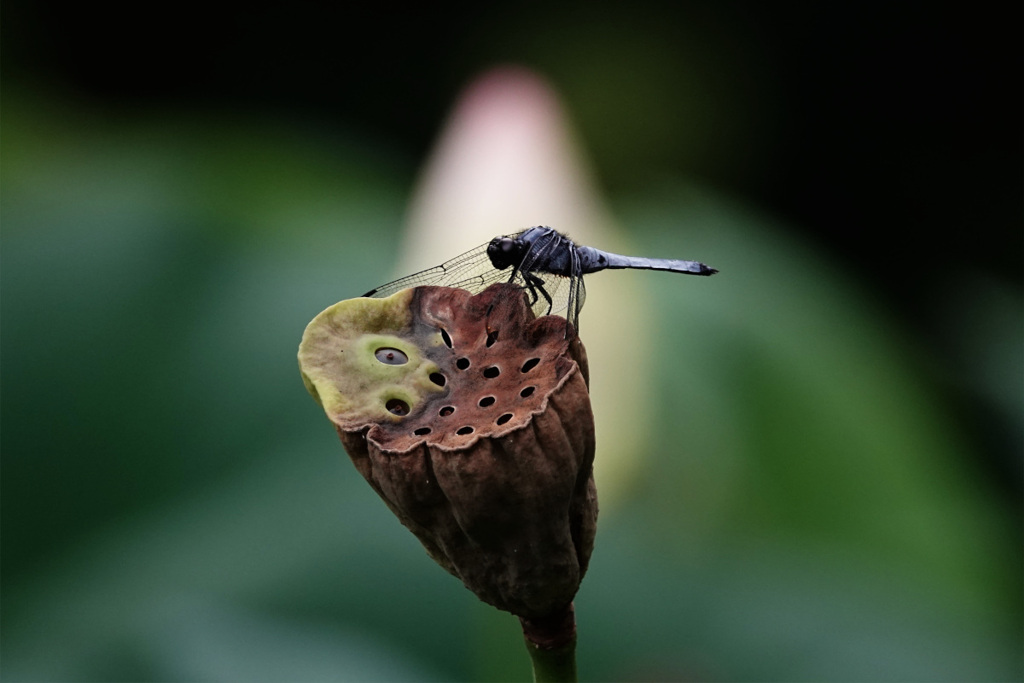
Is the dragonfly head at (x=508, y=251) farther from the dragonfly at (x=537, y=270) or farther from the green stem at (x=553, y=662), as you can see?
the green stem at (x=553, y=662)

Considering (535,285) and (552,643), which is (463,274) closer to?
(535,285)

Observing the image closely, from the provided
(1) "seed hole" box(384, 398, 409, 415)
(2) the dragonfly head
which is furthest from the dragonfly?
(1) "seed hole" box(384, 398, 409, 415)

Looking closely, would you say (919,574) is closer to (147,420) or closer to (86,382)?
(147,420)

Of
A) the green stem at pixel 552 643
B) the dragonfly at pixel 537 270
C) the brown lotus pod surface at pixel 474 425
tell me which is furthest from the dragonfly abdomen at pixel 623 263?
the green stem at pixel 552 643

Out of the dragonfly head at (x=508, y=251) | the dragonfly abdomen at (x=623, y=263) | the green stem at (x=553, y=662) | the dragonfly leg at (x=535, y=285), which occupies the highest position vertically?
the dragonfly abdomen at (x=623, y=263)

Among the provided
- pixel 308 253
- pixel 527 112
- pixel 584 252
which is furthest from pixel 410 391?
pixel 527 112

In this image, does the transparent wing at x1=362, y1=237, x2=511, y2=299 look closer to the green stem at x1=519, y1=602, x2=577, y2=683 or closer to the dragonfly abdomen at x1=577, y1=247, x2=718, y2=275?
the dragonfly abdomen at x1=577, y1=247, x2=718, y2=275

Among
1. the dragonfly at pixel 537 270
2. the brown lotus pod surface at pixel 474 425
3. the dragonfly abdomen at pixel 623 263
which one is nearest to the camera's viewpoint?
the brown lotus pod surface at pixel 474 425
